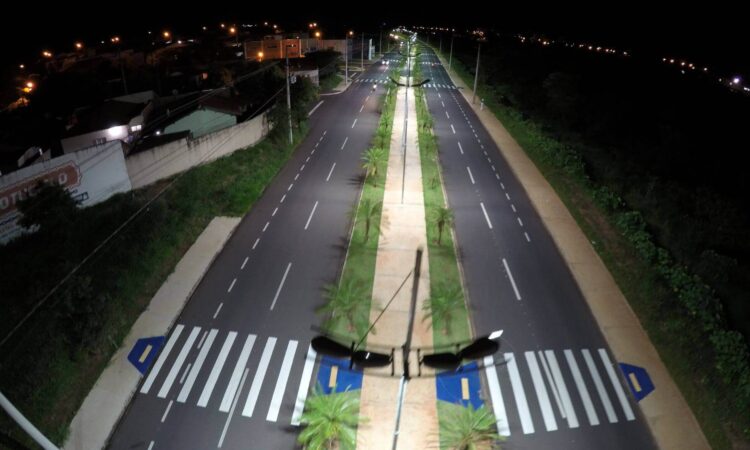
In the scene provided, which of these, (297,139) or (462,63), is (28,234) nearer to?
(297,139)

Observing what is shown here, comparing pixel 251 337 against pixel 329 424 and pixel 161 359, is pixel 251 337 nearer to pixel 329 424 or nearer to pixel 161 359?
pixel 161 359

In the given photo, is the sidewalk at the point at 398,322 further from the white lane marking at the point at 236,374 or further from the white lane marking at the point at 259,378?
the white lane marking at the point at 236,374

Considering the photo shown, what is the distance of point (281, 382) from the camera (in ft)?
56.6

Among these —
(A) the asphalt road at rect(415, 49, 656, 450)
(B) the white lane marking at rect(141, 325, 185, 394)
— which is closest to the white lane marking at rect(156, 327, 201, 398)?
(B) the white lane marking at rect(141, 325, 185, 394)

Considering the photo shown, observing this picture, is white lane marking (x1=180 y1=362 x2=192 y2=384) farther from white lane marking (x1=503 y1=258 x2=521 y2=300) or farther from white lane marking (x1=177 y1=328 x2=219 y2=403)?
white lane marking (x1=503 y1=258 x2=521 y2=300)

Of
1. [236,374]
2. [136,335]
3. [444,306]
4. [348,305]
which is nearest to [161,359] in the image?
[136,335]

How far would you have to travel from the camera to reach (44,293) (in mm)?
18531

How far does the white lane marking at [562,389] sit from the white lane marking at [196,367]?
49.3 feet

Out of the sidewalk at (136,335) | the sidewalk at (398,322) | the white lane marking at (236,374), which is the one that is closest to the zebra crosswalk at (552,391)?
the sidewalk at (398,322)

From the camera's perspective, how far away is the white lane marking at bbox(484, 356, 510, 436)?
15.6 m

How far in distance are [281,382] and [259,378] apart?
0.97 m

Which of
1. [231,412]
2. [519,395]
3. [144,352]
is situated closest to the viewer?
[231,412]

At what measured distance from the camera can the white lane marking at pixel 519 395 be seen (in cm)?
1577

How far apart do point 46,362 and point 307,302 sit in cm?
1084
